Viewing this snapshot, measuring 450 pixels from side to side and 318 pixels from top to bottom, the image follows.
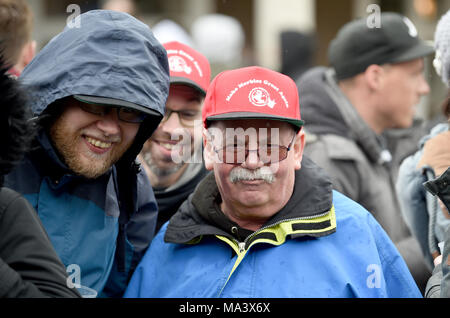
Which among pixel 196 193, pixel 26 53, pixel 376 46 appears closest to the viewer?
pixel 196 193

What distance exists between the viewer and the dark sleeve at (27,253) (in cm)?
197

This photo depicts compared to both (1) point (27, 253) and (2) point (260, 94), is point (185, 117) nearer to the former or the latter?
(2) point (260, 94)

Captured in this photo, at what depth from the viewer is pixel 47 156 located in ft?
8.81

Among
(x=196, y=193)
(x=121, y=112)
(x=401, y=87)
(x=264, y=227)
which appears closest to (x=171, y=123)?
(x=196, y=193)

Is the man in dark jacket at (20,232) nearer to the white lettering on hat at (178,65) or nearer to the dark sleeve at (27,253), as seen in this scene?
the dark sleeve at (27,253)

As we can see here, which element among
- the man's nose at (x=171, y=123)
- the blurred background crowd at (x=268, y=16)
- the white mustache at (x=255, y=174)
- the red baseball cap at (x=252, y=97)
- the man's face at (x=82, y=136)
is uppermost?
the red baseball cap at (x=252, y=97)

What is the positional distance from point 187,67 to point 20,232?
66.7 inches

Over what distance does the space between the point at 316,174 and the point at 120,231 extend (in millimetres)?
805

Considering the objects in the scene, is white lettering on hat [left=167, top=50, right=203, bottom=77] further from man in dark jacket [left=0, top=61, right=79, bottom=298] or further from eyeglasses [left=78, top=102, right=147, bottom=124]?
man in dark jacket [left=0, top=61, right=79, bottom=298]

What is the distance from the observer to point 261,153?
2.68 m

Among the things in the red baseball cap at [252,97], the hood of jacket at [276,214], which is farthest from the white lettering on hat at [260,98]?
the hood of jacket at [276,214]

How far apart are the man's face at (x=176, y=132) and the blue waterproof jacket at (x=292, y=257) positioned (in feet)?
2.23

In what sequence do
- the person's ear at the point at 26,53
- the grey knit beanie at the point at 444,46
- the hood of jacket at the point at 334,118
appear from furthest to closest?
the hood of jacket at the point at 334,118, the person's ear at the point at 26,53, the grey knit beanie at the point at 444,46

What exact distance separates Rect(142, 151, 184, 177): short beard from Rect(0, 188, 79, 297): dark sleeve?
152cm
